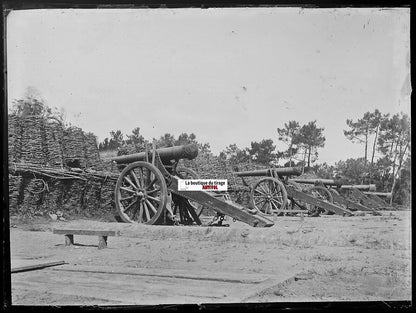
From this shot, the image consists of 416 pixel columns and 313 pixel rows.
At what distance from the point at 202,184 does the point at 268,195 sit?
1.74 meters

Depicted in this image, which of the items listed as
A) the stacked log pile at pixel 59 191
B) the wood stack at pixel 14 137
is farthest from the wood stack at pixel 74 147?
the wood stack at pixel 14 137

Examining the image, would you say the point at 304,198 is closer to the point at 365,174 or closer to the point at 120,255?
the point at 365,174

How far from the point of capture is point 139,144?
23.4 ft

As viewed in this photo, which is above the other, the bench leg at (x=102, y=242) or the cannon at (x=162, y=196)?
the cannon at (x=162, y=196)

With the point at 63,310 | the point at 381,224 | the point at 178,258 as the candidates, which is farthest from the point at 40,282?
the point at 381,224

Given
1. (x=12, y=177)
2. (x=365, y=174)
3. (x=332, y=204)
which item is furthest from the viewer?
(x=332, y=204)

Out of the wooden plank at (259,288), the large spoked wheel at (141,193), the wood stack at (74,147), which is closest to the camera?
the wooden plank at (259,288)

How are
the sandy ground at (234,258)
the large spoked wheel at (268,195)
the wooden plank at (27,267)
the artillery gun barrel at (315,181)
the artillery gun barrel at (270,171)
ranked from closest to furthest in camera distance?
Result: the sandy ground at (234,258)
the wooden plank at (27,267)
the artillery gun barrel at (270,171)
the artillery gun barrel at (315,181)
the large spoked wheel at (268,195)

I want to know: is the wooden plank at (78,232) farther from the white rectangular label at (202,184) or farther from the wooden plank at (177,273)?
the white rectangular label at (202,184)

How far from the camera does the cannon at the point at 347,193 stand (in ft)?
24.5

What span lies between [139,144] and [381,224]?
272 cm

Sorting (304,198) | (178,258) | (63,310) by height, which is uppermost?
(304,198)

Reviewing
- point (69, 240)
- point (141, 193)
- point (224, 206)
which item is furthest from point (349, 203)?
point (69, 240)

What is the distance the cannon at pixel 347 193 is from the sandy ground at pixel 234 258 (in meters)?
0.16
